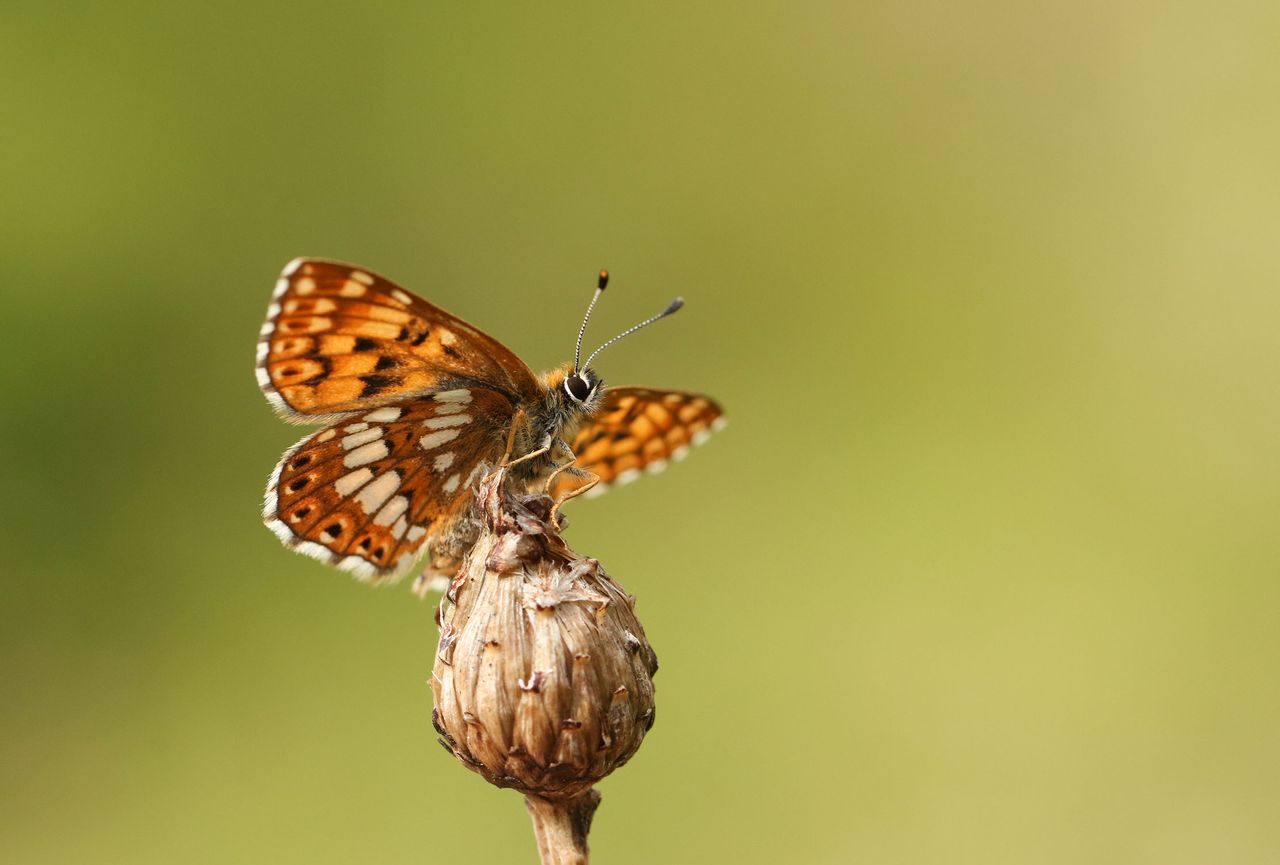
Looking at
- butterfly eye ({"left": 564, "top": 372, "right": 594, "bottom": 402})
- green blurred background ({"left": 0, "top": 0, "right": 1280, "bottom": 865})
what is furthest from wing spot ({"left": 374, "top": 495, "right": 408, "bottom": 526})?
green blurred background ({"left": 0, "top": 0, "right": 1280, "bottom": 865})

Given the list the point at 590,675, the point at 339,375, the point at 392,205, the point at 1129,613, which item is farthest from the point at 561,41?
the point at 590,675

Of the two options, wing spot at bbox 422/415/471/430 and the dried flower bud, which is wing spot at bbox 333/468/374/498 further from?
the dried flower bud

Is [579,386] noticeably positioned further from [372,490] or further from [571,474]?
[372,490]

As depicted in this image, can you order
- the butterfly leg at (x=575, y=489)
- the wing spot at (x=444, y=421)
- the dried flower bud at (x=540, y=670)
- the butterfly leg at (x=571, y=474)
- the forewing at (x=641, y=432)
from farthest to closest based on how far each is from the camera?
the forewing at (x=641, y=432) → the wing spot at (x=444, y=421) → the butterfly leg at (x=571, y=474) → the butterfly leg at (x=575, y=489) → the dried flower bud at (x=540, y=670)

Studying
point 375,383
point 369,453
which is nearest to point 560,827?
point 369,453

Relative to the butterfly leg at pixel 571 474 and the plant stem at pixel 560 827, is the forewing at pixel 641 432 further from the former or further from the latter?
the plant stem at pixel 560 827

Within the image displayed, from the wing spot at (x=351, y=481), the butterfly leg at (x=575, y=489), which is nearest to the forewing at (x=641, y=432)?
the butterfly leg at (x=575, y=489)
